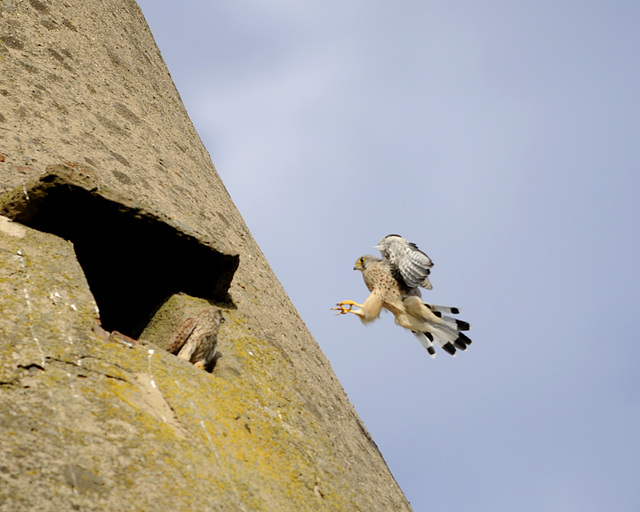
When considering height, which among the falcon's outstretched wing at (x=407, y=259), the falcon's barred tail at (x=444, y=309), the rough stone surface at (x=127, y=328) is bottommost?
the rough stone surface at (x=127, y=328)

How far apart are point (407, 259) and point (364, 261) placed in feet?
2.06

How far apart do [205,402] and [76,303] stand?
68 centimetres

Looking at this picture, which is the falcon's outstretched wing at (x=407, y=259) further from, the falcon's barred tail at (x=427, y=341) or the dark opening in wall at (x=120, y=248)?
the dark opening in wall at (x=120, y=248)

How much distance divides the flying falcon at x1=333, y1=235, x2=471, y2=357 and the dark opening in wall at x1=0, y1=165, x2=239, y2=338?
2799 millimetres

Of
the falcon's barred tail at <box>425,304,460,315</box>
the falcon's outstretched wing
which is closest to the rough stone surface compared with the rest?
the falcon's outstretched wing

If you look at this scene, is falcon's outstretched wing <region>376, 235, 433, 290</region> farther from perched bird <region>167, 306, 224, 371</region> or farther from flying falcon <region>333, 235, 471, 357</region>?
perched bird <region>167, 306, 224, 371</region>

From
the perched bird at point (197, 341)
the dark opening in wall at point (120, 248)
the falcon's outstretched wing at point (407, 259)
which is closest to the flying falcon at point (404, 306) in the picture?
the falcon's outstretched wing at point (407, 259)

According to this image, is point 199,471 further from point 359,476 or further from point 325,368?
point 325,368

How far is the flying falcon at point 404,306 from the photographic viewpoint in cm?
692

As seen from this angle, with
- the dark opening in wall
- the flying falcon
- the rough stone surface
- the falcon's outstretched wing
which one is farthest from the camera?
the flying falcon

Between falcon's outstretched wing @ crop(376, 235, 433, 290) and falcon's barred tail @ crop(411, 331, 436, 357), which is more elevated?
falcon's outstretched wing @ crop(376, 235, 433, 290)

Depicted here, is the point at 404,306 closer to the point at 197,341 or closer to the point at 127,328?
the point at 127,328

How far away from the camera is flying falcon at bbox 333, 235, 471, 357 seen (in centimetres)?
692

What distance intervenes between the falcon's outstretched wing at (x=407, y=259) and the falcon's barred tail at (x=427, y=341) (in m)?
0.46
